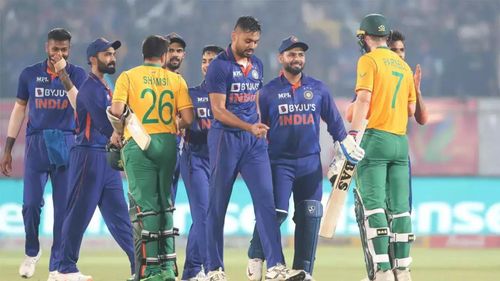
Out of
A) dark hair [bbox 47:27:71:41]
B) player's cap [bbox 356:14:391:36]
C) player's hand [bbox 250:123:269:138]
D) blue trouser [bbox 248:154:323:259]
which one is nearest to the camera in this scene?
player's hand [bbox 250:123:269:138]

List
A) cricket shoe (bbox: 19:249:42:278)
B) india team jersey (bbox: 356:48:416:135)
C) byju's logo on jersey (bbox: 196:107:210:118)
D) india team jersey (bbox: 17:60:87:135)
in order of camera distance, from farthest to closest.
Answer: cricket shoe (bbox: 19:249:42:278) → india team jersey (bbox: 17:60:87:135) → byju's logo on jersey (bbox: 196:107:210:118) → india team jersey (bbox: 356:48:416:135)

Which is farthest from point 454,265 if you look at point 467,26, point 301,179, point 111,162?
point 467,26

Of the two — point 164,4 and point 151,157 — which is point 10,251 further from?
point 151,157

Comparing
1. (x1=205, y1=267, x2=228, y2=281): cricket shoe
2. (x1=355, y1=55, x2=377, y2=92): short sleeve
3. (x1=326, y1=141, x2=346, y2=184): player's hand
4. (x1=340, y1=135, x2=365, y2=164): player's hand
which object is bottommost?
(x1=205, y1=267, x2=228, y2=281): cricket shoe

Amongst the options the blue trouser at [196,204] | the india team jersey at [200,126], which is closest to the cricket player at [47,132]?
the india team jersey at [200,126]

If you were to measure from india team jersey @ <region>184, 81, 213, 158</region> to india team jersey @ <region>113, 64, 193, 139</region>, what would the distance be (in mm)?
781

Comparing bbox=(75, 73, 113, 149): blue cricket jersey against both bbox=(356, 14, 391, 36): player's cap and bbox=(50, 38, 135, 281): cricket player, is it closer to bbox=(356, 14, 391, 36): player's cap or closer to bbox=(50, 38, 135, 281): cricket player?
bbox=(50, 38, 135, 281): cricket player

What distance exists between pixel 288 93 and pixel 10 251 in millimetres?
6380

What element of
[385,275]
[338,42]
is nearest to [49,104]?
[385,275]

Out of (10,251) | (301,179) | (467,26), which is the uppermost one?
(467,26)

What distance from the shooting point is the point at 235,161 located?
8086 millimetres

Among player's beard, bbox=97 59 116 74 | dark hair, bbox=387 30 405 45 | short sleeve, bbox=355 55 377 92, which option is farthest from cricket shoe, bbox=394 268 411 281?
player's beard, bbox=97 59 116 74

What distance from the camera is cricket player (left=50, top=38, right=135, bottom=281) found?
338 inches

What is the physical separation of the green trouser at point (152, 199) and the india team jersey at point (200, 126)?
0.85 meters
